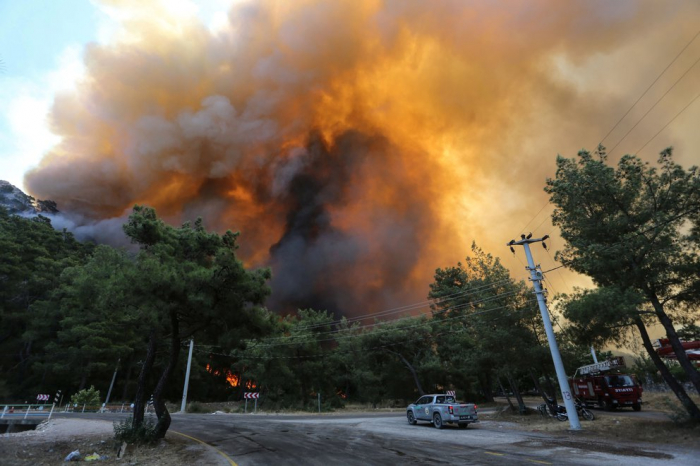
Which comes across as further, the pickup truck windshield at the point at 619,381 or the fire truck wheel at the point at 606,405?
the fire truck wheel at the point at 606,405

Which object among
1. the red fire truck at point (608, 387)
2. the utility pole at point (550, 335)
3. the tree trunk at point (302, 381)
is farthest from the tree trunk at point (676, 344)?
the tree trunk at point (302, 381)

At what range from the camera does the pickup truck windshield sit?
24359 mm

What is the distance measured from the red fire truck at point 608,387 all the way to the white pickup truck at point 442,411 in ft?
44.5

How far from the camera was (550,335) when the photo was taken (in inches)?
705

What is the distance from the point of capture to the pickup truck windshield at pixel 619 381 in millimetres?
24359

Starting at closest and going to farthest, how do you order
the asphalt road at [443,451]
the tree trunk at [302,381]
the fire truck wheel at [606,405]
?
the asphalt road at [443,451]
the fire truck wheel at [606,405]
the tree trunk at [302,381]

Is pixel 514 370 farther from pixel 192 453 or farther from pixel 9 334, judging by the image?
pixel 9 334

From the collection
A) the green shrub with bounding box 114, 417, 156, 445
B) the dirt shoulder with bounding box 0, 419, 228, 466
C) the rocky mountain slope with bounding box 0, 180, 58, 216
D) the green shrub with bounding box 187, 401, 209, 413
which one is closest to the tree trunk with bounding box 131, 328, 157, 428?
the green shrub with bounding box 114, 417, 156, 445

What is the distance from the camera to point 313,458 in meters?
10.9

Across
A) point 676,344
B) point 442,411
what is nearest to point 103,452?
point 442,411

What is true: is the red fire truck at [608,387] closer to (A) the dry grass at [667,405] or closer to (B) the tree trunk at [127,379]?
(A) the dry grass at [667,405]

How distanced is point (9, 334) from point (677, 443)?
7863 centimetres

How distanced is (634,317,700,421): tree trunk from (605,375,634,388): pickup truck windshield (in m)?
9.87

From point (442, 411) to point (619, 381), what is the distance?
15.9 meters
